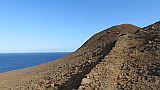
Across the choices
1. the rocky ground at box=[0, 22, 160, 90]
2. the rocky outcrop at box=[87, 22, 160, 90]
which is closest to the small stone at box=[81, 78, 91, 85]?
the rocky ground at box=[0, 22, 160, 90]

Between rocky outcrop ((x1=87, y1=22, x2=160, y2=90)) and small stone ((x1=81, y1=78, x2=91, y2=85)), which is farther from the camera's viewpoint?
small stone ((x1=81, y1=78, x2=91, y2=85))

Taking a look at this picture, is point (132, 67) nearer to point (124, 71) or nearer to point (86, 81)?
point (124, 71)

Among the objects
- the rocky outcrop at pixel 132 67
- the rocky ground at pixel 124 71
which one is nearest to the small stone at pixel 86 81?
the rocky ground at pixel 124 71

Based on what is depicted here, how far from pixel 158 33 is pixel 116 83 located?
5743mm

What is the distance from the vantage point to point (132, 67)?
1505 cm

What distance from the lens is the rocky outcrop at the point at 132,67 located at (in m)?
13.2

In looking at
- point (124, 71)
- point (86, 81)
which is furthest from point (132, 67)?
point (86, 81)

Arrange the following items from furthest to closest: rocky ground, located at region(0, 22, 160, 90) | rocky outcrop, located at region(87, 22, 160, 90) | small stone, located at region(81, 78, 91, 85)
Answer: small stone, located at region(81, 78, 91, 85) < rocky ground, located at region(0, 22, 160, 90) < rocky outcrop, located at region(87, 22, 160, 90)

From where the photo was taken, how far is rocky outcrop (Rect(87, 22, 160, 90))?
13.2 meters

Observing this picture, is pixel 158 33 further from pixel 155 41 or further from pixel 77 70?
pixel 77 70

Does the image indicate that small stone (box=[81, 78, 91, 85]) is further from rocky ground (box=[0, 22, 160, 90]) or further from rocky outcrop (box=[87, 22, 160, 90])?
rocky outcrop (box=[87, 22, 160, 90])

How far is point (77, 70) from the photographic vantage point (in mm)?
18188

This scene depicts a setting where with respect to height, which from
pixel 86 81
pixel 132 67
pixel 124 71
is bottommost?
pixel 86 81

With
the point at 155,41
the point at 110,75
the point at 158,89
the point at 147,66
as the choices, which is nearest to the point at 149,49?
the point at 155,41
